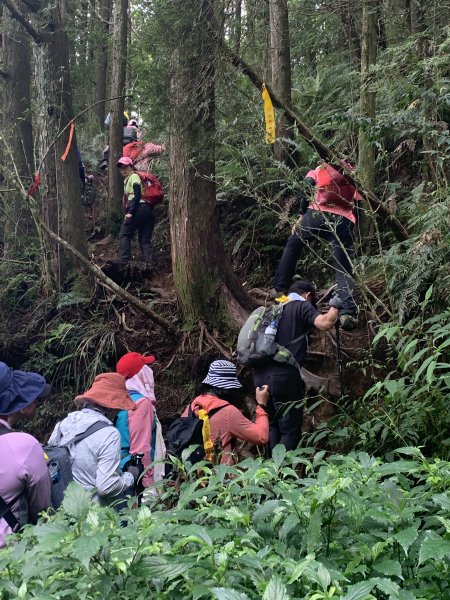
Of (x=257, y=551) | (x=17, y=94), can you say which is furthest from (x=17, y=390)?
(x=17, y=94)

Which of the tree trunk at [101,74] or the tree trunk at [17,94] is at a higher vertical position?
the tree trunk at [101,74]

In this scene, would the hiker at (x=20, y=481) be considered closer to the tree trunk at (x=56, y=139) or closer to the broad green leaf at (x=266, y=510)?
the broad green leaf at (x=266, y=510)

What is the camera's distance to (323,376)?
22.0ft

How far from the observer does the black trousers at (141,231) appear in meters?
9.55

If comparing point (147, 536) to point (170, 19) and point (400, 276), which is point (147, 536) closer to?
point (400, 276)

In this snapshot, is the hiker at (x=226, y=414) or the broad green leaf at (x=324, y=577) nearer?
the broad green leaf at (x=324, y=577)

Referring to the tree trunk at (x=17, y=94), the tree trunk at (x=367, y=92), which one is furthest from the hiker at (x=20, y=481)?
the tree trunk at (x=17, y=94)

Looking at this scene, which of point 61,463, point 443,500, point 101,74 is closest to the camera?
point 443,500

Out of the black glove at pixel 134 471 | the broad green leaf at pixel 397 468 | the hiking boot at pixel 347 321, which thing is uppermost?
the hiking boot at pixel 347 321

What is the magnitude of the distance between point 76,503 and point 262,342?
3.56m

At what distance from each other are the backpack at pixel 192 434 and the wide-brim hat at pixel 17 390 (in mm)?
1197

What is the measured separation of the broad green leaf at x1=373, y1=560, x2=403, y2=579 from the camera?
1.76 metres

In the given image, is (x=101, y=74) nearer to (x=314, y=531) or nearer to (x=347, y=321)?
(x=347, y=321)

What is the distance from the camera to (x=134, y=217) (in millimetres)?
9578
